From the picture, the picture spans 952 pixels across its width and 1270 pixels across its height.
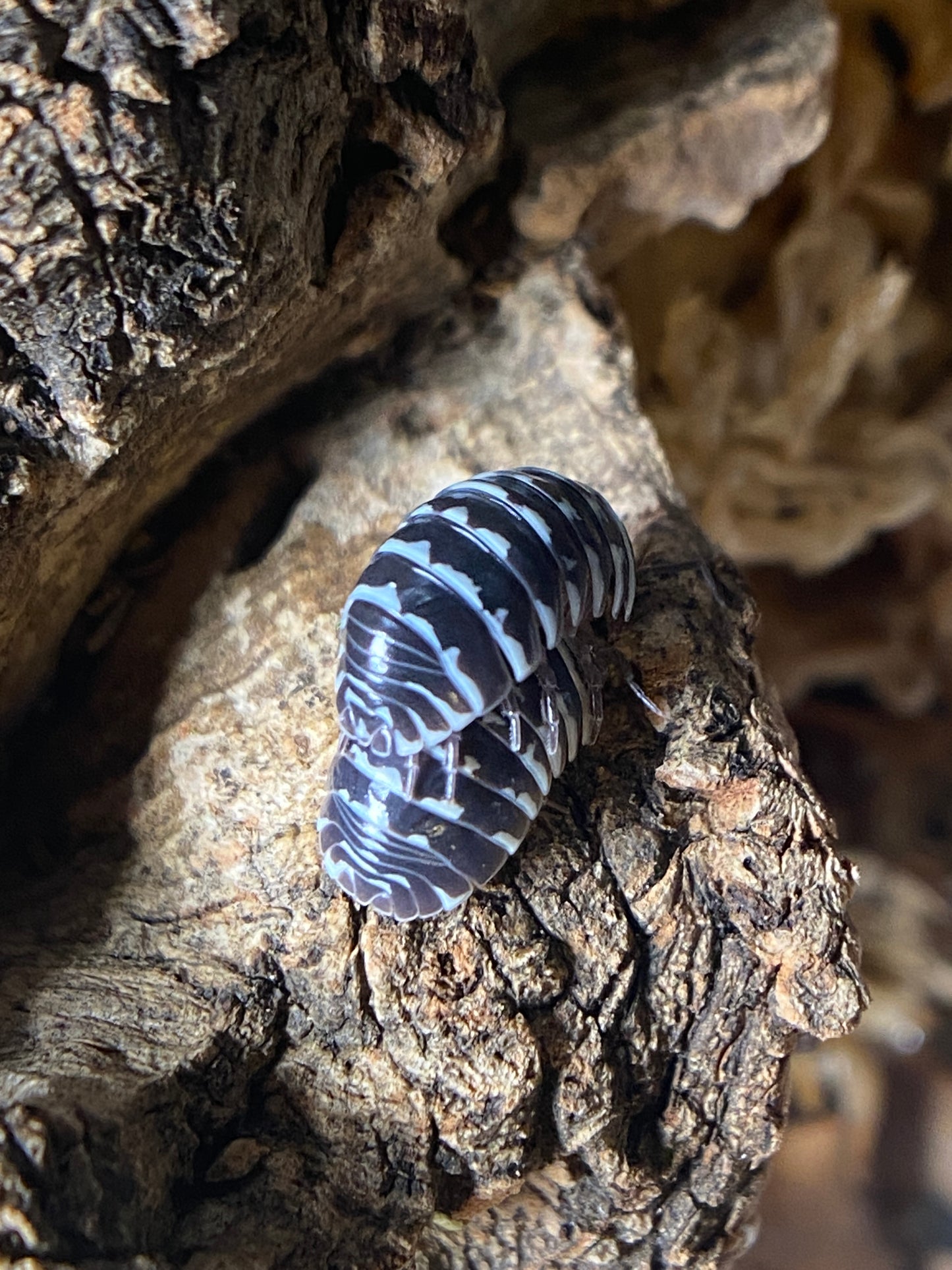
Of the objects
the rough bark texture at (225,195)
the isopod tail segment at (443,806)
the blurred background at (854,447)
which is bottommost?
the blurred background at (854,447)

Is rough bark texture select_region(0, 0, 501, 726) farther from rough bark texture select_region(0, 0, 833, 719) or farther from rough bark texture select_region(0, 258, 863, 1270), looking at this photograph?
rough bark texture select_region(0, 258, 863, 1270)

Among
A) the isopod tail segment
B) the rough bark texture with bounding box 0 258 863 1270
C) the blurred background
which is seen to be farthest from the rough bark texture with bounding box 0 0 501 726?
the blurred background

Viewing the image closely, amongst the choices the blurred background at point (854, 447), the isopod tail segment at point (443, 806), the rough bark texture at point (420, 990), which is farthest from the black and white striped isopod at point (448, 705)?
the blurred background at point (854, 447)

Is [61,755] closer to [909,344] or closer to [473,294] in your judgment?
[473,294]

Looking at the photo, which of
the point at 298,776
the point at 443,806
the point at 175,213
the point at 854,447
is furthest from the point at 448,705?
the point at 854,447

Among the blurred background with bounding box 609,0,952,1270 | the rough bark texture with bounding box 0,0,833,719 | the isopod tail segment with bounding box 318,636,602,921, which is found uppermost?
the rough bark texture with bounding box 0,0,833,719

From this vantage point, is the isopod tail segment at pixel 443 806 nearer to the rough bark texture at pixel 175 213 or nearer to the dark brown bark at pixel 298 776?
the dark brown bark at pixel 298 776
